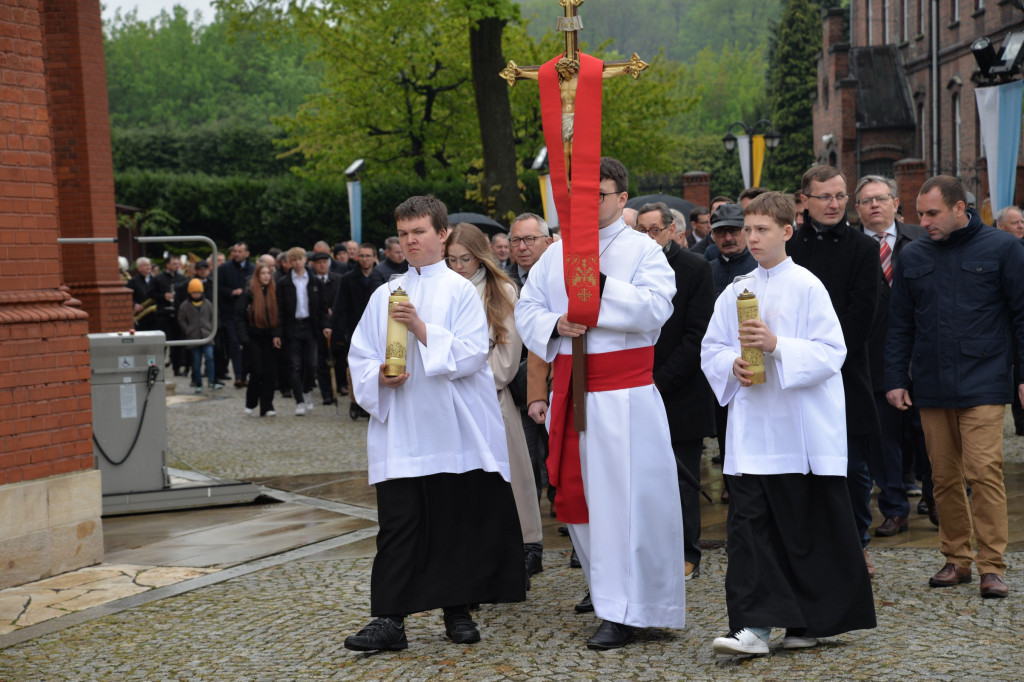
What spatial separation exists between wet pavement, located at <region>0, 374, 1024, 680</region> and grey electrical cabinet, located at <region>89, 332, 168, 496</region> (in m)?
0.55

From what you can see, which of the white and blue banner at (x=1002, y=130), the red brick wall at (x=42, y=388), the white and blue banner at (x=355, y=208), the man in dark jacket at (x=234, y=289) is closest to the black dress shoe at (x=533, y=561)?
the red brick wall at (x=42, y=388)

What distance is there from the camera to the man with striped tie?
7430mm

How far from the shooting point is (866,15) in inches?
1832

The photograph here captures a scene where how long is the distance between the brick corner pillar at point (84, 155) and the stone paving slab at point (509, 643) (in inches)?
336

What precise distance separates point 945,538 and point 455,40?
103 ft

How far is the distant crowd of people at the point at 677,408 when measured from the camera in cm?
518

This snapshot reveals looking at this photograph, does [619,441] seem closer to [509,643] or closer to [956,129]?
[509,643]

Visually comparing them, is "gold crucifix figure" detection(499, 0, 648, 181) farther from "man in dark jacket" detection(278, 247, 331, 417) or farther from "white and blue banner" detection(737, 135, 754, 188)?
"white and blue banner" detection(737, 135, 754, 188)

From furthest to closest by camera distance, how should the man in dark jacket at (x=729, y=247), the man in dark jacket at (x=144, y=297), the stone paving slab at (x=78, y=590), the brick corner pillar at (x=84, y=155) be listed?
1. the man in dark jacket at (x=144, y=297)
2. the brick corner pillar at (x=84, y=155)
3. the man in dark jacket at (x=729, y=247)
4. the stone paving slab at (x=78, y=590)

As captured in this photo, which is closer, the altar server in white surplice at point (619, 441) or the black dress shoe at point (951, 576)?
the altar server in white surplice at point (619, 441)

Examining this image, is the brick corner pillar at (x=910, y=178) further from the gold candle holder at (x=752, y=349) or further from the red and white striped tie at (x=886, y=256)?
the gold candle holder at (x=752, y=349)

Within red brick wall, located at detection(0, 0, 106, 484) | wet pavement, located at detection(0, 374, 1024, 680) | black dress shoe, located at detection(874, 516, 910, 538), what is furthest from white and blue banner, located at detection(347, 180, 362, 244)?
black dress shoe, located at detection(874, 516, 910, 538)

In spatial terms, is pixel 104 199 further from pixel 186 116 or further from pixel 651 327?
pixel 186 116

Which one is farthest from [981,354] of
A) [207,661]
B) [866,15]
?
[866,15]
